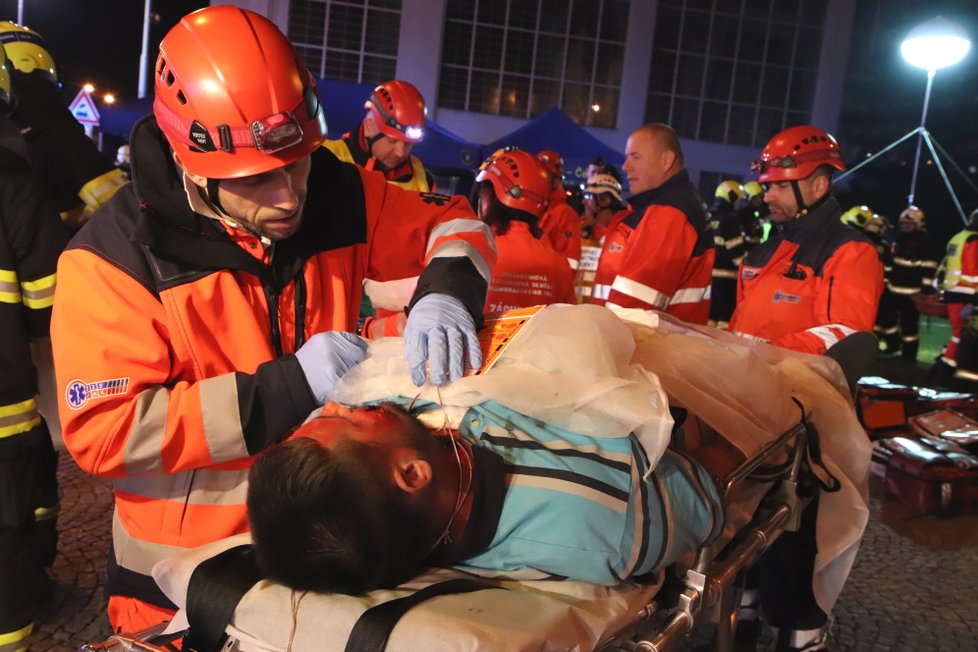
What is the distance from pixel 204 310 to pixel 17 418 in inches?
48.5

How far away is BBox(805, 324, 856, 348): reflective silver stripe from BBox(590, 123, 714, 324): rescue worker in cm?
78

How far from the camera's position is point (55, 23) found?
24.5 m

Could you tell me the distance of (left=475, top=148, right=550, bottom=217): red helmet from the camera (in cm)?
377

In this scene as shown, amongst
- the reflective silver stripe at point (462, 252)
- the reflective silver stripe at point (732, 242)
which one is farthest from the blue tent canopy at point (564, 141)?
the reflective silver stripe at point (462, 252)

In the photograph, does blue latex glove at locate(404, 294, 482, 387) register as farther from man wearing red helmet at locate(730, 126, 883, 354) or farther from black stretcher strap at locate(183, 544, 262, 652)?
man wearing red helmet at locate(730, 126, 883, 354)

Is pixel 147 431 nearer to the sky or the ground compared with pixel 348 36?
nearer to the ground

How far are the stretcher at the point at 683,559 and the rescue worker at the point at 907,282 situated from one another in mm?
8739

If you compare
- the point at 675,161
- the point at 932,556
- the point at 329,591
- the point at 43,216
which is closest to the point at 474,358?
the point at 329,591

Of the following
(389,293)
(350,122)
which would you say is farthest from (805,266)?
(350,122)

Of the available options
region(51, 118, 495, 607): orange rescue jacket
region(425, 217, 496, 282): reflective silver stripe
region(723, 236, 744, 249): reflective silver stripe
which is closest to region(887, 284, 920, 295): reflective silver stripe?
region(723, 236, 744, 249): reflective silver stripe

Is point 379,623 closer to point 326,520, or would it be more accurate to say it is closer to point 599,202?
point 326,520

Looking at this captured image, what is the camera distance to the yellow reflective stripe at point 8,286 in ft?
7.86

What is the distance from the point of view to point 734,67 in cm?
2148

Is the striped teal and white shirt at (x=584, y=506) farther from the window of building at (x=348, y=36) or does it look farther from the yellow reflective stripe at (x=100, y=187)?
the window of building at (x=348, y=36)
